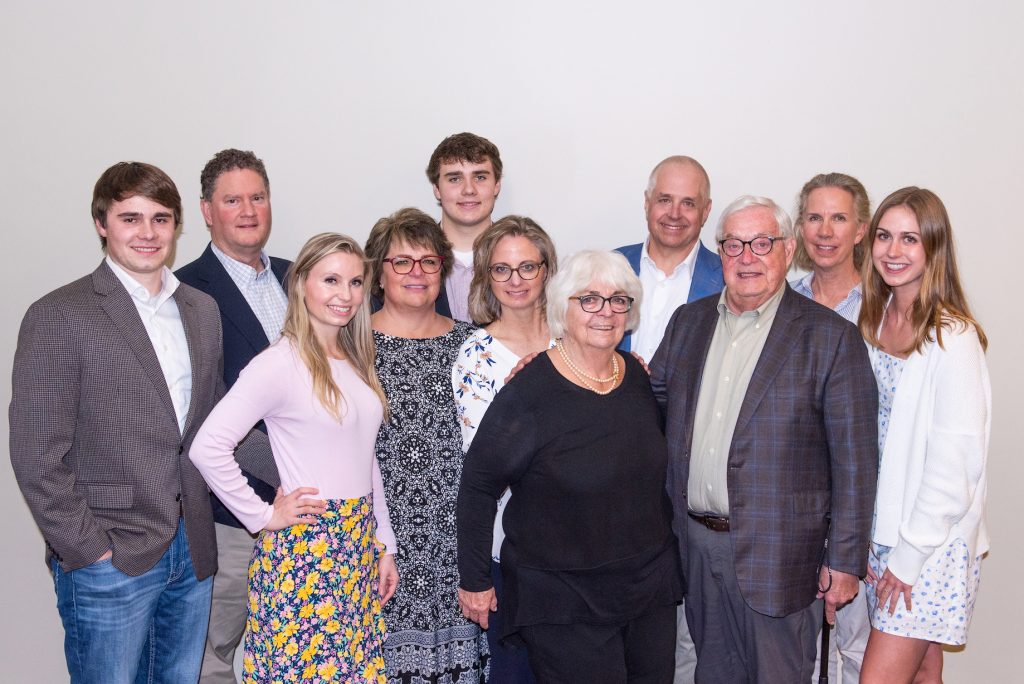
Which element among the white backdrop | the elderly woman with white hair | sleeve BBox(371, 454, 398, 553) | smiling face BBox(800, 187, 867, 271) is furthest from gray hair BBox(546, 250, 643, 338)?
the white backdrop

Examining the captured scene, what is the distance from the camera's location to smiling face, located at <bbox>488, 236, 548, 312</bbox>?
2.86 m

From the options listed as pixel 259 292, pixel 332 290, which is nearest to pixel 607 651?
pixel 332 290

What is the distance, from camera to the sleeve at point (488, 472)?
2387 millimetres

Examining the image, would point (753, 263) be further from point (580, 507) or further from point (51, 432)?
point (51, 432)

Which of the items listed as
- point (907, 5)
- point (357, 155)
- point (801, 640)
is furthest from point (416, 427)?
point (907, 5)

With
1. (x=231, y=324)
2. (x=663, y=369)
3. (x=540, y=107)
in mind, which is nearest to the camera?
(x=663, y=369)

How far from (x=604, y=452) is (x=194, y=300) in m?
1.44

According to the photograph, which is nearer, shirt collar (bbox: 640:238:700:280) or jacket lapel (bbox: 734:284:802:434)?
jacket lapel (bbox: 734:284:802:434)

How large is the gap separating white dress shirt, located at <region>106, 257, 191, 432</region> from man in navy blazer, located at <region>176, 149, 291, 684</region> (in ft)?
1.47

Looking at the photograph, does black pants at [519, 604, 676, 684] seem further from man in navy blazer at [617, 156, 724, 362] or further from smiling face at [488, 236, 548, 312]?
man in navy blazer at [617, 156, 724, 362]

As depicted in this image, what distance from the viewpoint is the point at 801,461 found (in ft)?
8.05

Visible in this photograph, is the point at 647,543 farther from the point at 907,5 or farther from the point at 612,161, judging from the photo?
the point at 907,5

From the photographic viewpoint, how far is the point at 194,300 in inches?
107

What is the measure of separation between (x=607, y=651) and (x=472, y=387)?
37.4 inches
